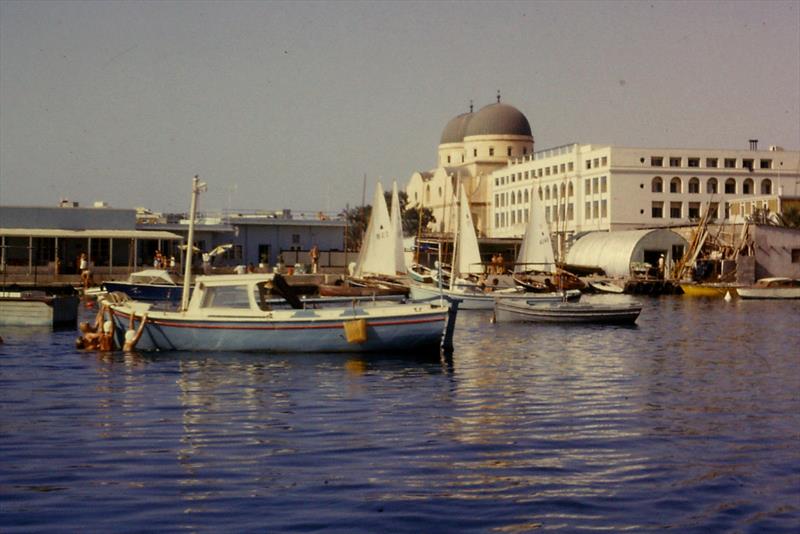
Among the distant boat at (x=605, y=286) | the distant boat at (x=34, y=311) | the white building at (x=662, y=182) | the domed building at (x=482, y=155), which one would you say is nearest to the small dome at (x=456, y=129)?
the domed building at (x=482, y=155)

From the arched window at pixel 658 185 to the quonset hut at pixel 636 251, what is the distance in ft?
66.9

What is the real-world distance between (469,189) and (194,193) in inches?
4811

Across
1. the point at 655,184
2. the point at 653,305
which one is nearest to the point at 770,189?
the point at 655,184

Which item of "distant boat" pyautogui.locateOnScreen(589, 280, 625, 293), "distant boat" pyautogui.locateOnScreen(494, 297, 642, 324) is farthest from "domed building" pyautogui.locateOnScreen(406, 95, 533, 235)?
"distant boat" pyautogui.locateOnScreen(494, 297, 642, 324)

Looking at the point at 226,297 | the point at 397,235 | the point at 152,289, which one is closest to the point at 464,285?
the point at 397,235

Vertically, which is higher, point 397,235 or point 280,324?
point 397,235

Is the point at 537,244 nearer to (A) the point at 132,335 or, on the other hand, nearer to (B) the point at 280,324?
(B) the point at 280,324

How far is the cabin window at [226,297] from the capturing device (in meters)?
36.2

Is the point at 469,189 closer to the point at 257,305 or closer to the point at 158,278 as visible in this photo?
the point at 158,278

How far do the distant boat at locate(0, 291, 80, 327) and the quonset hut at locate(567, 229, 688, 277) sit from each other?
2303 inches

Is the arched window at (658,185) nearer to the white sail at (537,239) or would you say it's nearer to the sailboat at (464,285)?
the white sail at (537,239)

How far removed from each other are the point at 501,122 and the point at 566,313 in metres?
110

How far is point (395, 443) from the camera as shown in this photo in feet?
68.9

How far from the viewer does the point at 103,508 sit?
52.5 ft
